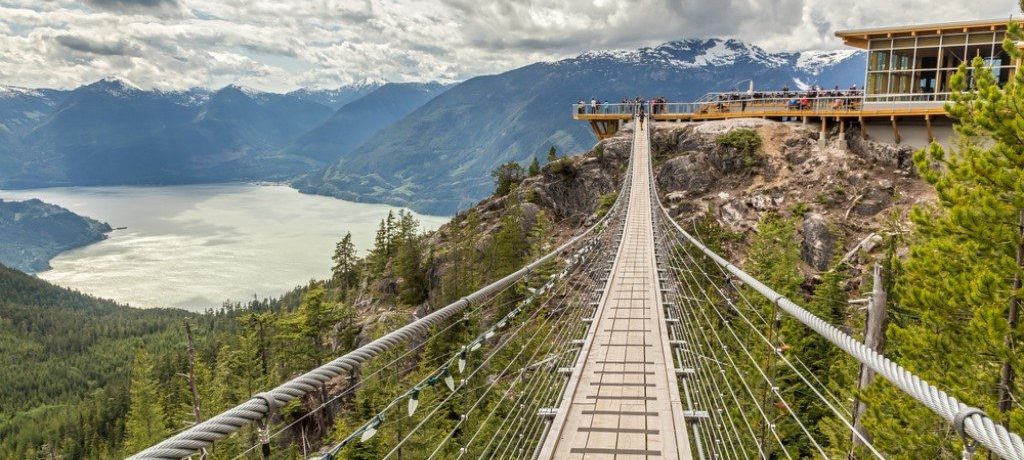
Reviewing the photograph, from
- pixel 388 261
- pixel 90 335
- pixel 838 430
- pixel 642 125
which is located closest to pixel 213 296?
pixel 90 335

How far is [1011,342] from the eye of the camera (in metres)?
6.32

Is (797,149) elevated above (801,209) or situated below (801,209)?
above

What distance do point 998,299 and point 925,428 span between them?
1936 millimetres

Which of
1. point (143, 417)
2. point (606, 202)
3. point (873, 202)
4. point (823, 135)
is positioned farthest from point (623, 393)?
point (143, 417)

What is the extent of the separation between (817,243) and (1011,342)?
A: 1435 centimetres

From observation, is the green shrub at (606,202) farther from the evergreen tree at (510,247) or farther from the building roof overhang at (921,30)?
the building roof overhang at (921,30)

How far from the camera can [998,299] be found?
649 centimetres

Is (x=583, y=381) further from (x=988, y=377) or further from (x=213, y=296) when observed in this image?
(x=213, y=296)

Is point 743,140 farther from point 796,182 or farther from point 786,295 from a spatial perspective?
point 786,295

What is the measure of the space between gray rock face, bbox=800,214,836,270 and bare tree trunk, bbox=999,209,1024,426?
44.6 ft

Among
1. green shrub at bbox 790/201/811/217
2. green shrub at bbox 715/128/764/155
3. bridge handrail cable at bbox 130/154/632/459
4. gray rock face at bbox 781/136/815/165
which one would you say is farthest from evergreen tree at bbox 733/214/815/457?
bridge handrail cable at bbox 130/154/632/459

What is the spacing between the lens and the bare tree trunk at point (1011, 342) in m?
6.13

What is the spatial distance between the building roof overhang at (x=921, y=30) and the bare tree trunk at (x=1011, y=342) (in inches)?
657

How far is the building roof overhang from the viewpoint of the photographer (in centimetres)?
1934
